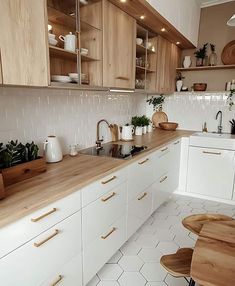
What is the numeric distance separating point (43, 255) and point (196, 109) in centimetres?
305

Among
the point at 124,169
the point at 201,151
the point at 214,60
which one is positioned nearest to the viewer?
the point at 124,169

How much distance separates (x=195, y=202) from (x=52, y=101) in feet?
7.49

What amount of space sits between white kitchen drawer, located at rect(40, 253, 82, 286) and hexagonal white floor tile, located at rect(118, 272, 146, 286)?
403 millimetres

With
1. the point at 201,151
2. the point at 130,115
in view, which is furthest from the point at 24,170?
the point at 201,151

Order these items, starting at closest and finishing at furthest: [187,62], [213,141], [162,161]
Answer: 1. [162,161]
2. [213,141]
3. [187,62]

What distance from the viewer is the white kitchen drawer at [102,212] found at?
143 centimetres

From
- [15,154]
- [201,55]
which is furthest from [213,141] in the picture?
[15,154]

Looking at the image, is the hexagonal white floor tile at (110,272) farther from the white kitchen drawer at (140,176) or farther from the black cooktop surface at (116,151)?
the black cooktop surface at (116,151)

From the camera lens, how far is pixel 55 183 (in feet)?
4.35

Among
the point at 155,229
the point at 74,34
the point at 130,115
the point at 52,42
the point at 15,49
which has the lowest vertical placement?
the point at 155,229

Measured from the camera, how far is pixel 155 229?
2.36 meters

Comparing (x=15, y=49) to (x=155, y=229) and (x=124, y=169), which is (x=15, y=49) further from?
(x=155, y=229)

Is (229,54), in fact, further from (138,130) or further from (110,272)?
(110,272)

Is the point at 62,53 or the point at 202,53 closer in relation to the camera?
the point at 62,53
